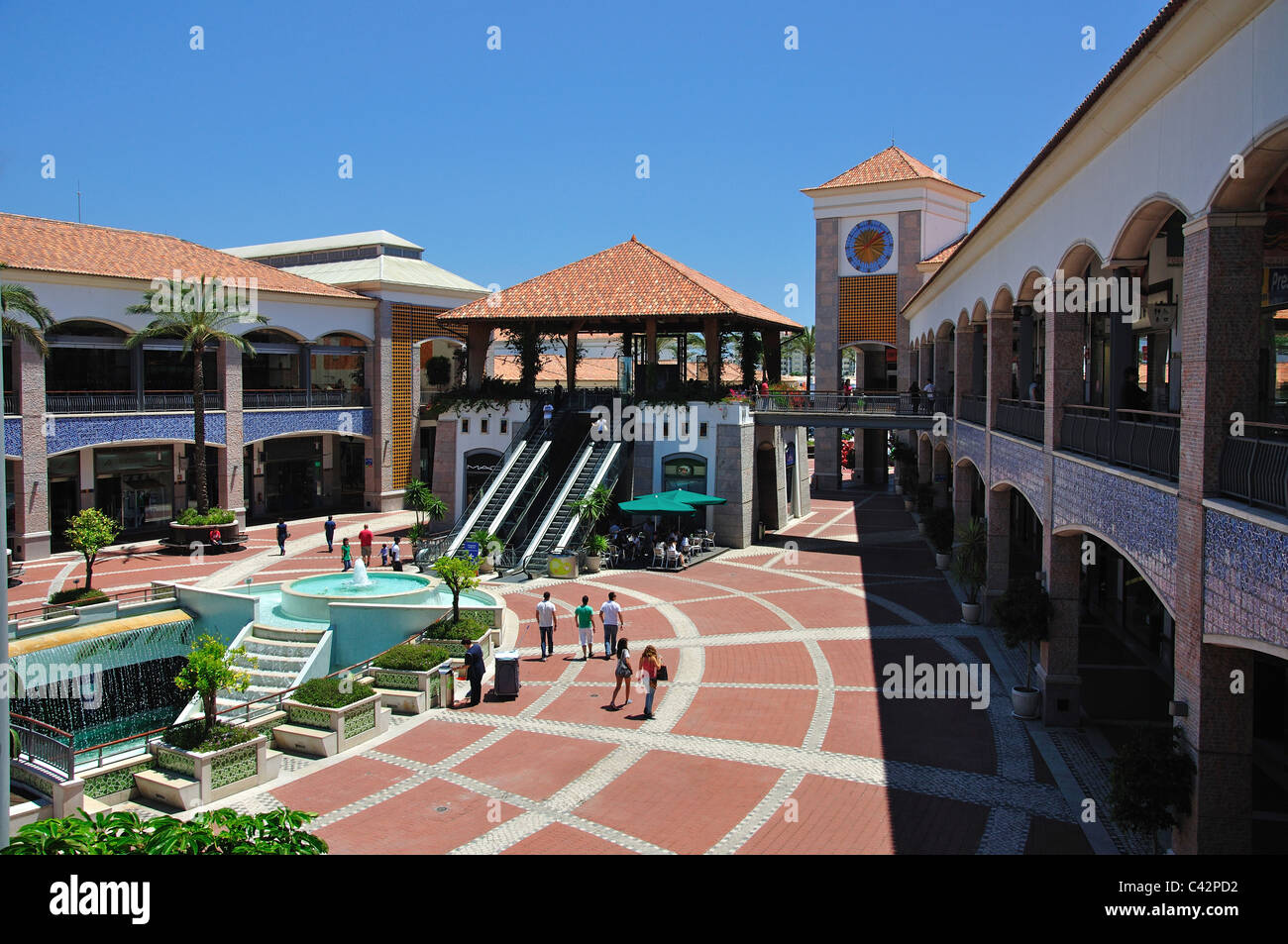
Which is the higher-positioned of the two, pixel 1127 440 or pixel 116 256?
pixel 116 256

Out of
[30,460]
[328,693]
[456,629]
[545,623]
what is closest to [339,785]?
[328,693]

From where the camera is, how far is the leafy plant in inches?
637

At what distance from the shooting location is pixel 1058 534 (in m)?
16.3

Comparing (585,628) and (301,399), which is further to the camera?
(301,399)

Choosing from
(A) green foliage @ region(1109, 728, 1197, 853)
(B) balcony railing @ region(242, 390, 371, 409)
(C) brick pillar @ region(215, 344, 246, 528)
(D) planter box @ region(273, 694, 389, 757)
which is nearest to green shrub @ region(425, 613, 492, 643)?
(D) planter box @ region(273, 694, 389, 757)

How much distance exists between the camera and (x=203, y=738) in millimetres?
14602

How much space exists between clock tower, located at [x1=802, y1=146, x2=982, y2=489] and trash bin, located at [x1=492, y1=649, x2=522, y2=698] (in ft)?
120

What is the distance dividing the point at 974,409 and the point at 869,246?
92.6ft

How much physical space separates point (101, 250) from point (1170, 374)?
37.2 metres

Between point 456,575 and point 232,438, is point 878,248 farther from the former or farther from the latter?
point 456,575

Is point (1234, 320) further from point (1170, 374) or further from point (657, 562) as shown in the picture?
point (657, 562)

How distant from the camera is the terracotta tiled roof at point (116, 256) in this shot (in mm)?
33688

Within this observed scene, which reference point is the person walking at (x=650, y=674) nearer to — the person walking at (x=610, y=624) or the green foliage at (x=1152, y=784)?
the person walking at (x=610, y=624)
